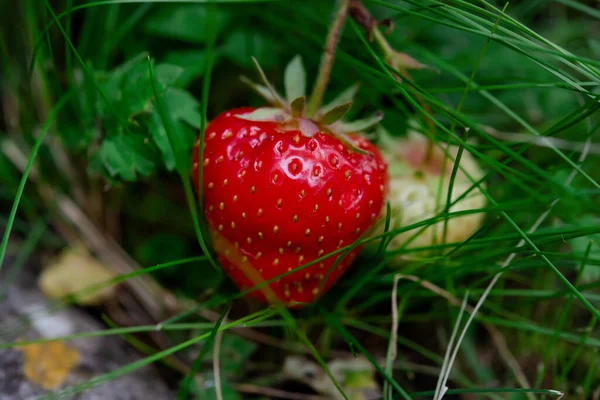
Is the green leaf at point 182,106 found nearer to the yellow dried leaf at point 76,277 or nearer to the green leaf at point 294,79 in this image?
the green leaf at point 294,79

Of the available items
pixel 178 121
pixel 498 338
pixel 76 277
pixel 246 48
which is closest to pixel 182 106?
pixel 178 121

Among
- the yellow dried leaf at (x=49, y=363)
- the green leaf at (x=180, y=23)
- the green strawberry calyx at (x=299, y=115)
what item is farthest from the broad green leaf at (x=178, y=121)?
the yellow dried leaf at (x=49, y=363)

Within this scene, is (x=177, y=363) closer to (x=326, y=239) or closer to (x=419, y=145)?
(x=326, y=239)

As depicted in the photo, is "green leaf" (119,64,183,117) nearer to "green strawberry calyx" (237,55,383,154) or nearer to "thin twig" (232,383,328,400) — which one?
"green strawberry calyx" (237,55,383,154)

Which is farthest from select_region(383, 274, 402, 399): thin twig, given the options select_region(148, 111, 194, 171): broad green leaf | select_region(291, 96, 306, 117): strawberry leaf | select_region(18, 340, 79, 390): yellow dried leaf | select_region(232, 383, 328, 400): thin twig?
select_region(18, 340, 79, 390): yellow dried leaf

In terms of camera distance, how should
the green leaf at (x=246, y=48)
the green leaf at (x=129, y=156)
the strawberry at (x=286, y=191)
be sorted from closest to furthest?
the strawberry at (x=286, y=191)
the green leaf at (x=129, y=156)
the green leaf at (x=246, y=48)

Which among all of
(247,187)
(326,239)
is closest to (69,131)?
(247,187)
